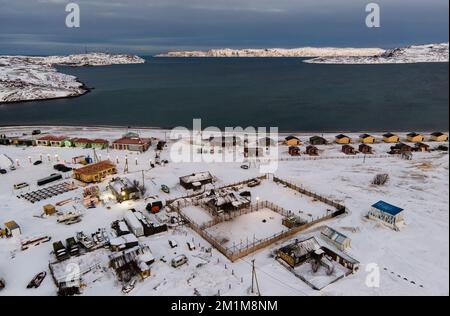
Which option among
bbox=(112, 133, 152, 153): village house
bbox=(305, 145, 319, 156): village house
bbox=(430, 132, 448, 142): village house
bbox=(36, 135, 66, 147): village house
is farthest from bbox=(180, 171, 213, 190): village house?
bbox=(430, 132, 448, 142): village house

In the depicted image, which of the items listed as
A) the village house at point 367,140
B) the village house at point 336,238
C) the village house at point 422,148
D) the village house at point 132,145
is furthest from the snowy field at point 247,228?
the village house at point 367,140

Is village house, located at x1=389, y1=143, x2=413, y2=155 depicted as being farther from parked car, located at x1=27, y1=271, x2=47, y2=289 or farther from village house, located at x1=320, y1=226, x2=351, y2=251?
parked car, located at x1=27, y1=271, x2=47, y2=289

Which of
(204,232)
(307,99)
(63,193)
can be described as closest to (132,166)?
(63,193)

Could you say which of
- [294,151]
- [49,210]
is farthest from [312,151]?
[49,210]

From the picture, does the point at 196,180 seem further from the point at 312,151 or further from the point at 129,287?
the point at 312,151

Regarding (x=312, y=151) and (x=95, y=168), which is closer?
(x=95, y=168)
